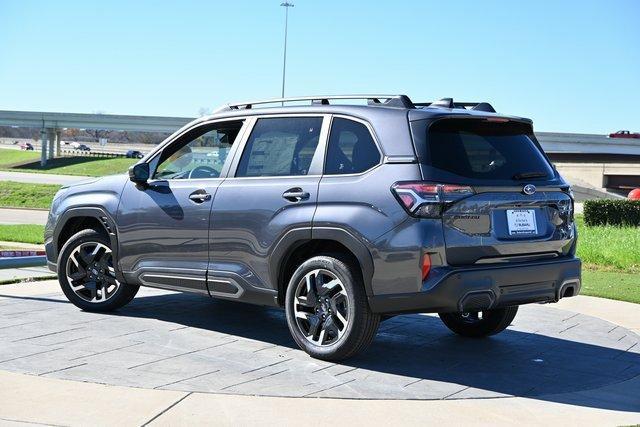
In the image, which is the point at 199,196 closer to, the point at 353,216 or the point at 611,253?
the point at 353,216

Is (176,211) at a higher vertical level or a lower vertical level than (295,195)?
lower

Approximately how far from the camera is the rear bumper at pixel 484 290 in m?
5.45

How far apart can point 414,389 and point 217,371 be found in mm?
1308

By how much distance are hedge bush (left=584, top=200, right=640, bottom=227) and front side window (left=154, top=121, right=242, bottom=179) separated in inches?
671

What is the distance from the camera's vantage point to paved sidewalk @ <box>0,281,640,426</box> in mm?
4574

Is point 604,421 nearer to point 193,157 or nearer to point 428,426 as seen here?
point 428,426

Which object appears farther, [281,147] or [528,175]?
[281,147]

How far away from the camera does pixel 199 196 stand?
6.81 metres

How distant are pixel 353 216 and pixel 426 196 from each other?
1.84ft

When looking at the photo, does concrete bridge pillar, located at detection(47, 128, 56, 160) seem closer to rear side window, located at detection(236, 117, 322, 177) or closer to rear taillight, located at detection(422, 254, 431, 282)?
rear side window, located at detection(236, 117, 322, 177)

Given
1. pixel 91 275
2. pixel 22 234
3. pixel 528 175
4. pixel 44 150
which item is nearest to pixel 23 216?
pixel 22 234

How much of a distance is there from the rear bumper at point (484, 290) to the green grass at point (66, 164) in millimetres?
41728

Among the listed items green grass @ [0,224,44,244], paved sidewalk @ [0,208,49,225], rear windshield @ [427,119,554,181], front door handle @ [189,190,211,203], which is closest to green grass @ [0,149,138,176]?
paved sidewalk @ [0,208,49,225]

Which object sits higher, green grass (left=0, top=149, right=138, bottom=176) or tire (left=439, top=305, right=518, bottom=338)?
green grass (left=0, top=149, right=138, bottom=176)
